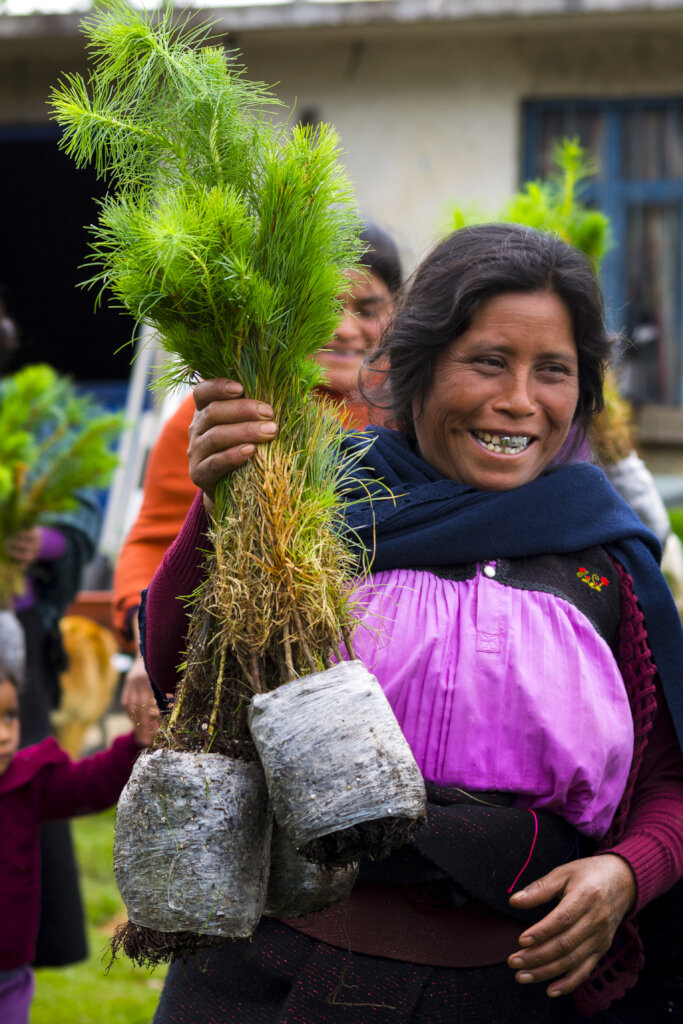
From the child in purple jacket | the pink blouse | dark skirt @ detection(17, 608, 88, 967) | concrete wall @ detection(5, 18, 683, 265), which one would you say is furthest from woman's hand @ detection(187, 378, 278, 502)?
concrete wall @ detection(5, 18, 683, 265)

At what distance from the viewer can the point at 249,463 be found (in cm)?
144

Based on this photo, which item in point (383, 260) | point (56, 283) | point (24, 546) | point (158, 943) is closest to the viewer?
point (158, 943)

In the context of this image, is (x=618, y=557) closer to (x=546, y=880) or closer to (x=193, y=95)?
(x=546, y=880)

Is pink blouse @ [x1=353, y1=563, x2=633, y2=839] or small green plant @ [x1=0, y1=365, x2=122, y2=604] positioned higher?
Result: small green plant @ [x1=0, y1=365, x2=122, y2=604]

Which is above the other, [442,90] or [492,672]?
[442,90]

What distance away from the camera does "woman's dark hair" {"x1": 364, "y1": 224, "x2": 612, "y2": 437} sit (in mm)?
1668

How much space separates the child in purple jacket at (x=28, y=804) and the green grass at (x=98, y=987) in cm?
64

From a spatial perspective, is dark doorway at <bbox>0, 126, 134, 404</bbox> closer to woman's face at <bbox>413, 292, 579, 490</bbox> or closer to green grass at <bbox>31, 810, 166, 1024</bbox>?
green grass at <bbox>31, 810, 166, 1024</bbox>

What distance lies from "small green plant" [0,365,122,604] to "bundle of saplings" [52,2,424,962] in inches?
76.3

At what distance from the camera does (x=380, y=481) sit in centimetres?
167

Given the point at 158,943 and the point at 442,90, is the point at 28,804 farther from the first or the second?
the point at 442,90

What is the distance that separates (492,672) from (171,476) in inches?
43.5

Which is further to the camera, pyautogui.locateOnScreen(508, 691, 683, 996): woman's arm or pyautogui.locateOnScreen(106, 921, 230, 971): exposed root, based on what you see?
pyautogui.locateOnScreen(508, 691, 683, 996): woman's arm

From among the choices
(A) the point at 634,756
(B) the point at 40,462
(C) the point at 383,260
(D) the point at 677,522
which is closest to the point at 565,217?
(C) the point at 383,260
